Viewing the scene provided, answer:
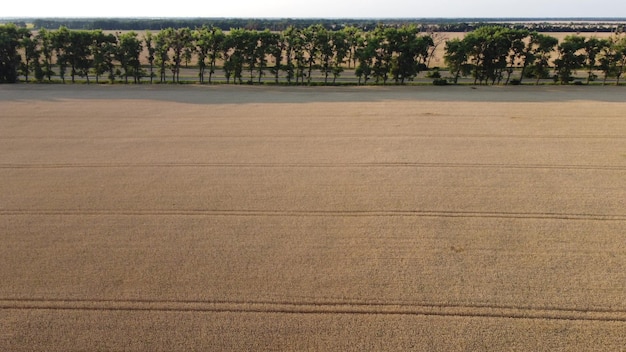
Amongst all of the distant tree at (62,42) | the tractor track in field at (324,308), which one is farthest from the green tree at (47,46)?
the tractor track in field at (324,308)

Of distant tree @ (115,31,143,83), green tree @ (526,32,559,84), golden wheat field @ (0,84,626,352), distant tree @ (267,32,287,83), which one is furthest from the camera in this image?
distant tree @ (267,32,287,83)

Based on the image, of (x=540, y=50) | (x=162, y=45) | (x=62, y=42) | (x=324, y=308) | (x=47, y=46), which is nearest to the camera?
(x=324, y=308)

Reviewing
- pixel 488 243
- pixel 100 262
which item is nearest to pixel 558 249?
pixel 488 243

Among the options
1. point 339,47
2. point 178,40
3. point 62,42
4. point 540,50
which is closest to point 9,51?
point 62,42

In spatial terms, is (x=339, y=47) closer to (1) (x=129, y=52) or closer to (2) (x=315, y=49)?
(2) (x=315, y=49)

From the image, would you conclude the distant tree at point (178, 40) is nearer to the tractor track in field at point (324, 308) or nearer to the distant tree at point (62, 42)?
the distant tree at point (62, 42)

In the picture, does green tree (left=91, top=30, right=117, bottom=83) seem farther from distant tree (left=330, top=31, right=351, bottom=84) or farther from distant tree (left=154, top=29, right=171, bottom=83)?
distant tree (left=330, top=31, right=351, bottom=84)

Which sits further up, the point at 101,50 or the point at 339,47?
the point at 339,47

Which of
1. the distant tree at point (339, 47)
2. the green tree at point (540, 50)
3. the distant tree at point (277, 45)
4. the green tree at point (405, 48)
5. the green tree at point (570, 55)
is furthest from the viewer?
the distant tree at point (277, 45)

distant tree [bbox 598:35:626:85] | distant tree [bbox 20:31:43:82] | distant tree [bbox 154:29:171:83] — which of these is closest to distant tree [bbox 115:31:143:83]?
distant tree [bbox 154:29:171:83]
